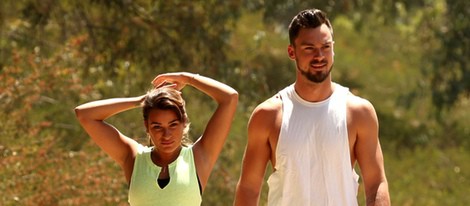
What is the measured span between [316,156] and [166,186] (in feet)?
2.51

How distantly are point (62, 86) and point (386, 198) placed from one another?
484cm

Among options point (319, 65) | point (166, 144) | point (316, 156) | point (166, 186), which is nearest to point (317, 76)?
point (319, 65)

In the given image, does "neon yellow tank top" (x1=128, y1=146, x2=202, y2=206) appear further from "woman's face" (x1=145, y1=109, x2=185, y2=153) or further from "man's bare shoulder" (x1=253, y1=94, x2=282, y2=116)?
"man's bare shoulder" (x1=253, y1=94, x2=282, y2=116)

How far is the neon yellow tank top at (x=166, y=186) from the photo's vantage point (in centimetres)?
617

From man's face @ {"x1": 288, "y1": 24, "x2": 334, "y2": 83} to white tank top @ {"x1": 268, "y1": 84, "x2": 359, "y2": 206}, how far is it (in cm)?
16

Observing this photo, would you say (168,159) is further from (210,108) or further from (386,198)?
(210,108)

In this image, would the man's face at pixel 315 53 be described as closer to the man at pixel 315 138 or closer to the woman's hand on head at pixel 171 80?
the man at pixel 315 138

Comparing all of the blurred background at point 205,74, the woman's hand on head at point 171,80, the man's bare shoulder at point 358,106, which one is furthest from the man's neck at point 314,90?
the blurred background at point 205,74

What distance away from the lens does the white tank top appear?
6.47 meters

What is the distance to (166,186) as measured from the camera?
6195mm

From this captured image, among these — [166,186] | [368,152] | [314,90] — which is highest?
[314,90]

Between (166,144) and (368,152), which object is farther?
(368,152)

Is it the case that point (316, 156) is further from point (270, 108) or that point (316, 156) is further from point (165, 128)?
point (165, 128)

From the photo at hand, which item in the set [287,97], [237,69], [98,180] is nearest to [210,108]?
[237,69]
